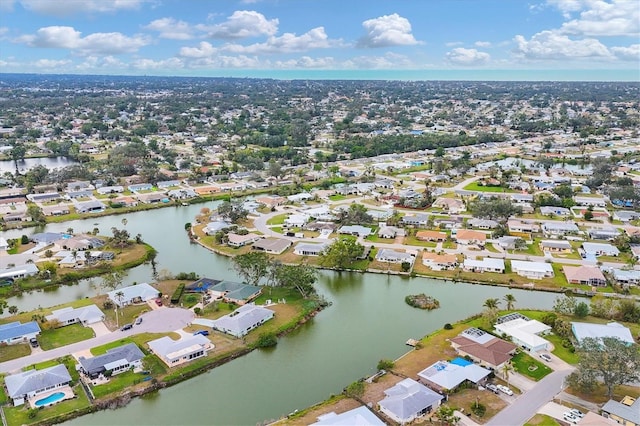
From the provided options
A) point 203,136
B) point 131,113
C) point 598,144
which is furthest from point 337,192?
point 131,113

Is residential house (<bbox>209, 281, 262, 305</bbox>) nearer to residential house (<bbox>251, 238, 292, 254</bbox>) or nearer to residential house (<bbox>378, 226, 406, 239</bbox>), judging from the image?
residential house (<bbox>251, 238, 292, 254</bbox>)

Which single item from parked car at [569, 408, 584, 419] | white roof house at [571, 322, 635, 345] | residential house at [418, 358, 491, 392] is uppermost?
white roof house at [571, 322, 635, 345]

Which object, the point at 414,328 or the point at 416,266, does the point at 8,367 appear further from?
the point at 416,266

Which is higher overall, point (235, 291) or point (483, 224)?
point (483, 224)

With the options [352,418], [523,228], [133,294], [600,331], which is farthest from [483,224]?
[133,294]

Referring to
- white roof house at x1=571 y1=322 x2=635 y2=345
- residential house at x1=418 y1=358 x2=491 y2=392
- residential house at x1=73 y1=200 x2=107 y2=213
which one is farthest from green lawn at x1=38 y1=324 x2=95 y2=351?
residential house at x1=73 y1=200 x2=107 y2=213

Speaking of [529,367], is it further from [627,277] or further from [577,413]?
[627,277]

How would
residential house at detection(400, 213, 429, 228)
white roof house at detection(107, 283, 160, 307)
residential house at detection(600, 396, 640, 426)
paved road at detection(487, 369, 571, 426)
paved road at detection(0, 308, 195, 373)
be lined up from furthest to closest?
residential house at detection(400, 213, 429, 228)
white roof house at detection(107, 283, 160, 307)
paved road at detection(0, 308, 195, 373)
paved road at detection(487, 369, 571, 426)
residential house at detection(600, 396, 640, 426)
